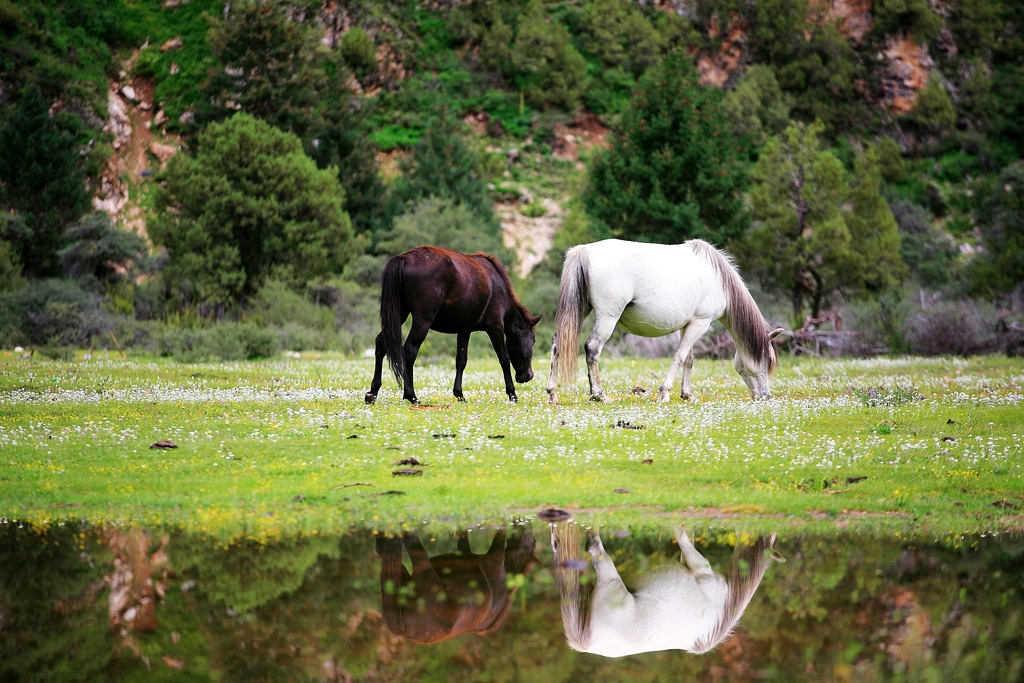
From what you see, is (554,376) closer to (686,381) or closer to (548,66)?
(686,381)

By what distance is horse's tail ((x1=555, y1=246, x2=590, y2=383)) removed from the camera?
51.9 feet

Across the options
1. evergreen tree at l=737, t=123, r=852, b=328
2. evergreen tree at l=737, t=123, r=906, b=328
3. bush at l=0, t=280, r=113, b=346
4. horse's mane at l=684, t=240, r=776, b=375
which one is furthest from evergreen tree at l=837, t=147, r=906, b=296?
bush at l=0, t=280, r=113, b=346

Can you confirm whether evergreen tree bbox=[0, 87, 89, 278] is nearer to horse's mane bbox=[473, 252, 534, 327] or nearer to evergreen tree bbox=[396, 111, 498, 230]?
evergreen tree bbox=[396, 111, 498, 230]

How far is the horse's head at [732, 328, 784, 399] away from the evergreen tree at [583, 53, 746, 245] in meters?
28.0

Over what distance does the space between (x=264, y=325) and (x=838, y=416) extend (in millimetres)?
28826

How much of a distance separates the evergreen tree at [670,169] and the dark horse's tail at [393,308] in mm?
31936

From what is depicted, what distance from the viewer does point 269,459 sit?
10.9 m

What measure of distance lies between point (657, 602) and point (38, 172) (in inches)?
2164

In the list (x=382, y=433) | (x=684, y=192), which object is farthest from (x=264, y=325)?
(x=382, y=433)

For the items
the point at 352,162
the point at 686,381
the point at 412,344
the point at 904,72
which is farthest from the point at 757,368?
the point at 904,72

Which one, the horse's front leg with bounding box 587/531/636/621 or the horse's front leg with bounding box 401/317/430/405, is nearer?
the horse's front leg with bounding box 587/531/636/621

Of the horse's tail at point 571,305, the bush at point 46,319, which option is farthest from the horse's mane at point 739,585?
the bush at point 46,319

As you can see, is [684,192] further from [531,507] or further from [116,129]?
[116,129]

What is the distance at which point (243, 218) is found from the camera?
44.4 m
